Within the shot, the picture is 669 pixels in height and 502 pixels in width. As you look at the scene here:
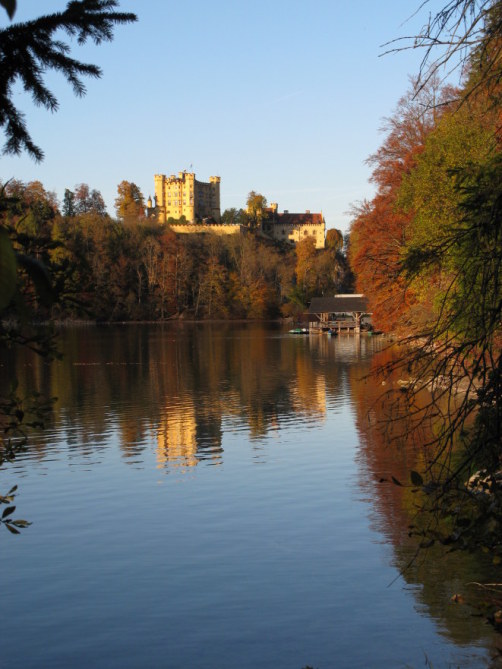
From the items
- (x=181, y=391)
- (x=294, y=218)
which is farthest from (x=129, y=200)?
(x=181, y=391)

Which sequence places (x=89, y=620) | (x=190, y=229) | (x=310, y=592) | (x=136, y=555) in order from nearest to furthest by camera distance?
(x=89, y=620)
(x=310, y=592)
(x=136, y=555)
(x=190, y=229)

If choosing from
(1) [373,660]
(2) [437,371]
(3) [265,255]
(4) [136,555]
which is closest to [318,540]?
(4) [136,555]

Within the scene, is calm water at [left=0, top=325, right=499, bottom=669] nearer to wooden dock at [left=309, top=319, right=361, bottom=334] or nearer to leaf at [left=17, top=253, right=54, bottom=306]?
leaf at [left=17, top=253, right=54, bottom=306]

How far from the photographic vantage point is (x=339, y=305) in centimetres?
8350

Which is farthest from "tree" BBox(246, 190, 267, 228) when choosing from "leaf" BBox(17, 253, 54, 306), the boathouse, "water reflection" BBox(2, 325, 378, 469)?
"leaf" BBox(17, 253, 54, 306)

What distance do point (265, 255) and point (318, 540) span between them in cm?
10717

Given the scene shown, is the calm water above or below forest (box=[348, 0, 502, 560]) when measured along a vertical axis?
below

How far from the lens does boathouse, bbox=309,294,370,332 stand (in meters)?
81.1

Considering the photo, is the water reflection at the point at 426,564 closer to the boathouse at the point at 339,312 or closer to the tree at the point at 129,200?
the boathouse at the point at 339,312

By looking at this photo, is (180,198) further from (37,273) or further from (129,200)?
(37,273)

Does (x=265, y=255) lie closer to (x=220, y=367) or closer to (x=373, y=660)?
(x=220, y=367)

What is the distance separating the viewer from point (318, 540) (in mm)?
13273

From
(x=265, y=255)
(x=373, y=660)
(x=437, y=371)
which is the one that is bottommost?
(x=373, y=660)

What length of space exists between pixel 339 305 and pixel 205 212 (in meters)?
76.6
